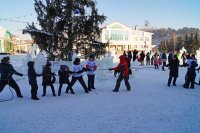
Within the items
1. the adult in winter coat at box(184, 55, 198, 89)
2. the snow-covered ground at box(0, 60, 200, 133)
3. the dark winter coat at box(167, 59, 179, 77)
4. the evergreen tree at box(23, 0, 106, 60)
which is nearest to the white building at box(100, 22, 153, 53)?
the evergreen tree at box(23, 0, 106, 60)

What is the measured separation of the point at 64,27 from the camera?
20.5 meters

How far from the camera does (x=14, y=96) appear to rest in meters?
11.8

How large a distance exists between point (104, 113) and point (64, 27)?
42.7ft

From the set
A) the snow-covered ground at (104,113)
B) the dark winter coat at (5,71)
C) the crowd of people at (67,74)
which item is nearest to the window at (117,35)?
the crowd of people at (67,74)

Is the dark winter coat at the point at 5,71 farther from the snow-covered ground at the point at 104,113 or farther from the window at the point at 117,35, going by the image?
the window at the point at 117,35

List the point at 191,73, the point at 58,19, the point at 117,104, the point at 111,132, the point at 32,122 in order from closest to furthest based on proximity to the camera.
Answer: the point at 111,132, the point at 32,122, the point at 117,104, the point at 191,73, the point at 58,19

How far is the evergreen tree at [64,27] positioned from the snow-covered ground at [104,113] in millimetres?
8937

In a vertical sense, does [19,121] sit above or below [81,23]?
below

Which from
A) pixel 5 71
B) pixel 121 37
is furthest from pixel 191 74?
pixel 121 37

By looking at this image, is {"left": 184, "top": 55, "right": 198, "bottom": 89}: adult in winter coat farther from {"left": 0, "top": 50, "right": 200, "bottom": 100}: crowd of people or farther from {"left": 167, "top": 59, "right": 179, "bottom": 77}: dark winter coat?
{"left": 167, "top": 59, "right": 179, "bottom": 77}: dark winter coat

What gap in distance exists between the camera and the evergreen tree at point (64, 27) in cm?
2038

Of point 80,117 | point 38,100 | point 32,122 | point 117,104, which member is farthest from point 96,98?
point 32,122

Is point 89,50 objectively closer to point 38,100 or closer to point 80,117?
point 38,100

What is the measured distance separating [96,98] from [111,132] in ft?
14.5
